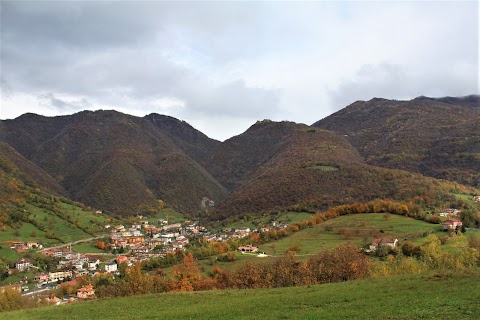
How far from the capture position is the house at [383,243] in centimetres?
7975

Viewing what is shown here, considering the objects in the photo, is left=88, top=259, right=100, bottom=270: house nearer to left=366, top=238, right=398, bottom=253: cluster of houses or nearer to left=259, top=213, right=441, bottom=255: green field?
left=259, top=213, right=441, bottom=255: green field

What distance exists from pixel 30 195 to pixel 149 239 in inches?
2206

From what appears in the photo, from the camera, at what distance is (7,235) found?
417 ft

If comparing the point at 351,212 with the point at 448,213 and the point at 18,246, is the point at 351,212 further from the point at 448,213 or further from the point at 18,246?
the point at 18,246

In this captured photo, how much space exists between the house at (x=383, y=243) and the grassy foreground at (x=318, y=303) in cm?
4453

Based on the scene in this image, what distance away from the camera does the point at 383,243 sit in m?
81.4

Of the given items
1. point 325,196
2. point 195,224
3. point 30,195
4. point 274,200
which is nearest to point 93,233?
point 30,195

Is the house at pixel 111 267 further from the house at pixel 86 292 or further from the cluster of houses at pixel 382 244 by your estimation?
the cluster of houses at pixel 382 244

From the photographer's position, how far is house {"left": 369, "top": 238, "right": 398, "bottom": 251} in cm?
7975

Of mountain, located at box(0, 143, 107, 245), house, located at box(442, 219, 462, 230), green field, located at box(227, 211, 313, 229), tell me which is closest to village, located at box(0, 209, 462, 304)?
house, located at box(442, 219, 462, 230)

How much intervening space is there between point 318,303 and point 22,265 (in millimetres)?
97303

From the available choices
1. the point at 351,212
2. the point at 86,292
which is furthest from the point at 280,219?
the point at 86,292

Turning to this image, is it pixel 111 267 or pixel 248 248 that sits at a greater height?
pixel 248 248

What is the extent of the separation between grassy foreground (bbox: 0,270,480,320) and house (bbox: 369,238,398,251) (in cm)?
4453
